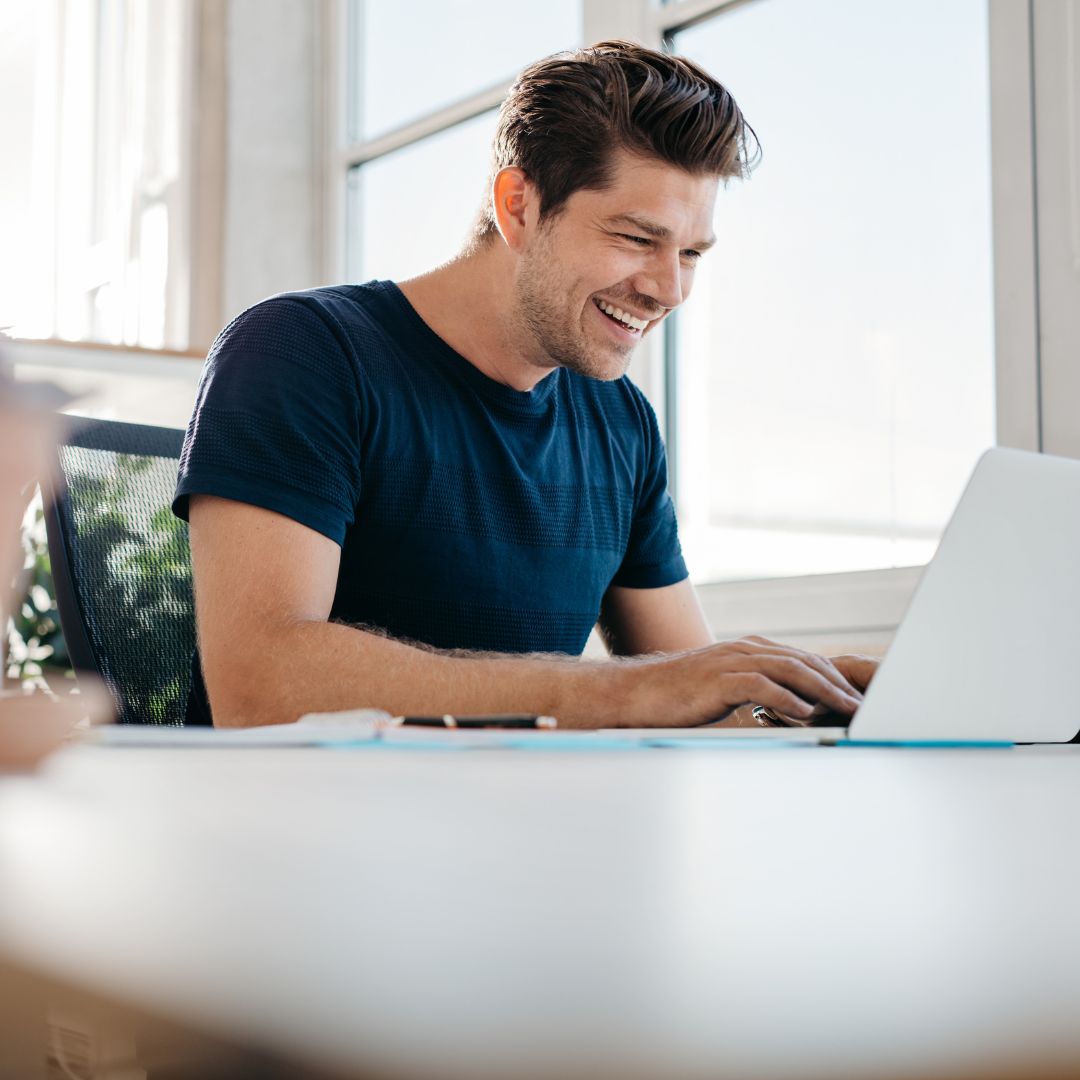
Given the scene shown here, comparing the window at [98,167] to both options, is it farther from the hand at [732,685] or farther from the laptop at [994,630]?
the laptop at [994,630]

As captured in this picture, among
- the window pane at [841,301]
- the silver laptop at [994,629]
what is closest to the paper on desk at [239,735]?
the silver laptop at [994,629]

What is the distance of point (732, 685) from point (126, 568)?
800mm

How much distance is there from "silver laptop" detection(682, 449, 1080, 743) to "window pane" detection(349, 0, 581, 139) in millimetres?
2221

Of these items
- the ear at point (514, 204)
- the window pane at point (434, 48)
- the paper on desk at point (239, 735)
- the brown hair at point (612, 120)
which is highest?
the window pane at point (434, 48)

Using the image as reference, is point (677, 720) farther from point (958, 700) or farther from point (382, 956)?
point (382, 956)

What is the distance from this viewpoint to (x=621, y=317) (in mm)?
1573

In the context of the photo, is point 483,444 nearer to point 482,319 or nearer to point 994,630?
point 482,319

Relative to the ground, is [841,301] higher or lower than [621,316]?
higher

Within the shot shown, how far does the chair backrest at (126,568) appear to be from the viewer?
1356 mm

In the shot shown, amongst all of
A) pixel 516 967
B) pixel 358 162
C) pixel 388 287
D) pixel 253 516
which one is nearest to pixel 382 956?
pixel 516 967

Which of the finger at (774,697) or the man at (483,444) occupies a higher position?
the man at (483,444)

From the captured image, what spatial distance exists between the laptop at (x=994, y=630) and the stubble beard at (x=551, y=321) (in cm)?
86

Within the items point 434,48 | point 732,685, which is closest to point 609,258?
point 732,685

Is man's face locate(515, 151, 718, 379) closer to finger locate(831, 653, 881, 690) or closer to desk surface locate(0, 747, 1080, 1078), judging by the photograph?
finger locate(831, 653, 881, 690)
